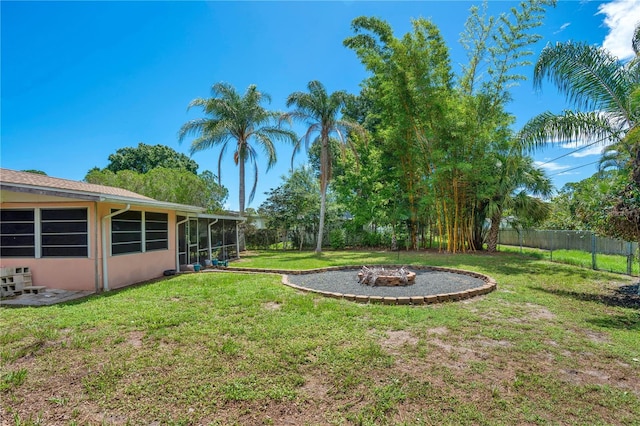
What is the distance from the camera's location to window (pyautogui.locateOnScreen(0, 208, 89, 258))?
256 inches

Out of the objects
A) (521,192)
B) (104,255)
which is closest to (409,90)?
(521,192)

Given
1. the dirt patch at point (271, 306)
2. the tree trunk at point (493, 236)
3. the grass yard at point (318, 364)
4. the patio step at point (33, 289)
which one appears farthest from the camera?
the tree trunk at point (493, 236)

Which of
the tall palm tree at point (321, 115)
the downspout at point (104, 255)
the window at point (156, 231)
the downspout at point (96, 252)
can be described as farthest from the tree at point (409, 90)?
the downspout at point (96, 252)

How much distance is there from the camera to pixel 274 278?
7.71m

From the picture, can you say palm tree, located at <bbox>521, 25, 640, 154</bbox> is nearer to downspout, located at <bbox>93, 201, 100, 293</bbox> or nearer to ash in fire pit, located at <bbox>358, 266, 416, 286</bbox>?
ash in fire pit, located at <bbox>358, 266, 416, 286</bbox>

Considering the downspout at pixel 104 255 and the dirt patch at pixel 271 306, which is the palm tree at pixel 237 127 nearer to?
the downspout at pixel 104 255

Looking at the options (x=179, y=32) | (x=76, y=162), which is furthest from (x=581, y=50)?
(x=76, y=162)

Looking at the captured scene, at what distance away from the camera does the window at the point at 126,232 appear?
6902 mm

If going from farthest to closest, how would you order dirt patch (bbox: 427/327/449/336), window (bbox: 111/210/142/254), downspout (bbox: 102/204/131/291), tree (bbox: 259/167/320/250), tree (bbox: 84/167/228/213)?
1. tree (bbox: 259/167/320/250)
2. tree (bbox: 84/167/228/213)
3. window (bbox: 111/210/142/254)
4. downspout (bbox: 102/204/131/291)
5. dirt patch (bbox: 427/327/449/336)

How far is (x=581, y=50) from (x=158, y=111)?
1712 cm

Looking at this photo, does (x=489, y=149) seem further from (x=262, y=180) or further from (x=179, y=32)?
(x=179, y=32)

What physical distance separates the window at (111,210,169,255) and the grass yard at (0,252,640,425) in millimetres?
2150

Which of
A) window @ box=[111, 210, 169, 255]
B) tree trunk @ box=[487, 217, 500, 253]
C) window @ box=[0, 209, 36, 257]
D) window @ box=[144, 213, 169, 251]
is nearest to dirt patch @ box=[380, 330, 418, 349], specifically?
window @ box=[111, 210, 169, 255]

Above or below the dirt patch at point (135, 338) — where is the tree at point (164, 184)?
above
